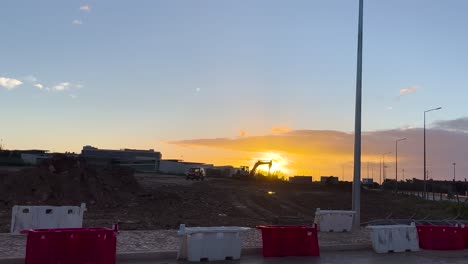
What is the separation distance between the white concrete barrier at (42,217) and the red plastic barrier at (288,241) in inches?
214

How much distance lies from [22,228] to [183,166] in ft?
455

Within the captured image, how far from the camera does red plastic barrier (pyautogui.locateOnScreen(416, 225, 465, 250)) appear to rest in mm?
16859

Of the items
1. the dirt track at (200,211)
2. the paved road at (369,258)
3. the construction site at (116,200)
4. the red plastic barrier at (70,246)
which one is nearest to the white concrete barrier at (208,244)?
the paved road at (369,258)

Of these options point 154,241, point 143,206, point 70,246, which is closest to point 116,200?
point 143,206

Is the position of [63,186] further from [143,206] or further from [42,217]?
[42,217]

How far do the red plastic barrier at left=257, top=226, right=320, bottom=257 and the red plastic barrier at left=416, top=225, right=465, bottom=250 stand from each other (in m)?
4.25

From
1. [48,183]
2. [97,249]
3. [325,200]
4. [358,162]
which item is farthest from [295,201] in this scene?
[97,249]

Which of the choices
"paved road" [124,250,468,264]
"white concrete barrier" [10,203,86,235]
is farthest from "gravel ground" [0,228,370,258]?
"paved road" [124,250,468,264]

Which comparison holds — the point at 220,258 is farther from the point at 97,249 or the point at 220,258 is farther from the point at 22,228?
the point at 22,228

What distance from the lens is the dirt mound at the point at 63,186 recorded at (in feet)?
104

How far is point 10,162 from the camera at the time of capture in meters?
96.6

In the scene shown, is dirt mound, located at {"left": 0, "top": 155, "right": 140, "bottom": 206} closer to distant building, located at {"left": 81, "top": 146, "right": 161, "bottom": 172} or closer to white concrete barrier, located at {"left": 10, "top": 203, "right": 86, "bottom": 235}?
white concrete barrier, located at {"left": 10, "top": 203, "right": 86, "bottom": 235}

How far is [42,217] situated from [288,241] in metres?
6.74

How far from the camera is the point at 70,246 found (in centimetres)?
1120
